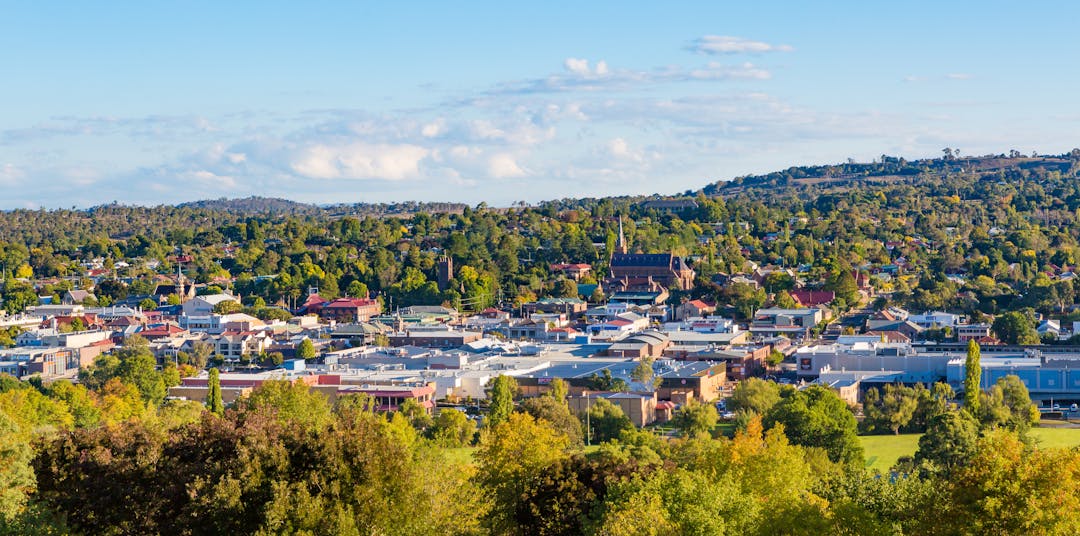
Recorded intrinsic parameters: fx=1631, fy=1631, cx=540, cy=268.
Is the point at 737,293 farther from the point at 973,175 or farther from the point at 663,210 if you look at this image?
the point at 973,175

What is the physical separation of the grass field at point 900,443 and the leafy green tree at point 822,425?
61 centimetres

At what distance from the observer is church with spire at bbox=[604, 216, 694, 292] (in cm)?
8425

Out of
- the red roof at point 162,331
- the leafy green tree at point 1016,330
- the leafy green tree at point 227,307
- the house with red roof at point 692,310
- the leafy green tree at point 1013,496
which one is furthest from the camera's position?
the leafy green tree at point 227,307

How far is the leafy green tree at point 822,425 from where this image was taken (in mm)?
34719

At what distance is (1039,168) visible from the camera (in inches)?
6245

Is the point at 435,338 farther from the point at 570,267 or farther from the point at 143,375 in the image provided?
the point at 570,267

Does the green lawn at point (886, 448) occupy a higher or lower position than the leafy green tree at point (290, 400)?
lower

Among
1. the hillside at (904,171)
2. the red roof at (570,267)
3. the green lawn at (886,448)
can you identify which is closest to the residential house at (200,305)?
the red roof at (570,267)

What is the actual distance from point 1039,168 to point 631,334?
107615 millimetres

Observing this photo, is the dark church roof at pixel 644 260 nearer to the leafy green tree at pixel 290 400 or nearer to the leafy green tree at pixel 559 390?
the leafy green tree at pixel 559 390

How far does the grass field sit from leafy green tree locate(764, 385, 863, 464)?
23.8 inches

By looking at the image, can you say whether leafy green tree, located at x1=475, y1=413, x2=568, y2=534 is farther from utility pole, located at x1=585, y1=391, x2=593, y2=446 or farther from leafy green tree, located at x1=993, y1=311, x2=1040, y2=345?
leafy green tree, located at x1=993, y1=311, x2=1040, y2=345

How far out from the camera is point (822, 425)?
3528cm

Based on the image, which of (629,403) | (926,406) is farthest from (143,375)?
(926,406)
